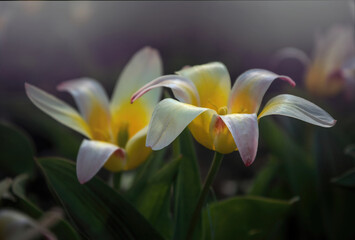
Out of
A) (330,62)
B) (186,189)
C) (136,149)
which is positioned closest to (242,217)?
(186,189)

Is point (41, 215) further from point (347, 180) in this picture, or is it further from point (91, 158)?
point (347, 180)

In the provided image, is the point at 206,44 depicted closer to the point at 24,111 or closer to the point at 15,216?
the point at 24,111

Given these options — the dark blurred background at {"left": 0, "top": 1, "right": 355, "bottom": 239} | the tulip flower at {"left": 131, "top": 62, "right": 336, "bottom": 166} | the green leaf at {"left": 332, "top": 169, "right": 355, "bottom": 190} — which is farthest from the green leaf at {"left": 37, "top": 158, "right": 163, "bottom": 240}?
the dark blurred background at {"left": 0, "top": 1, "right": 355, "bottom": 239}

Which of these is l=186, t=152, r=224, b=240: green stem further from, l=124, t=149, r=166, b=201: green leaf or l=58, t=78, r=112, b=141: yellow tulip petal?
l=58, t=78, r=112, b=141: yellow tulip petal

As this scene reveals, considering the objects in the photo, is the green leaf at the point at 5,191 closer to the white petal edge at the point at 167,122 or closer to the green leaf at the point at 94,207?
the green leaf at the point at 94,207

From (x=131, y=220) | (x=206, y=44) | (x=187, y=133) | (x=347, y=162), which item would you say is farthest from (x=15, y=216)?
(x=206, y=44)
